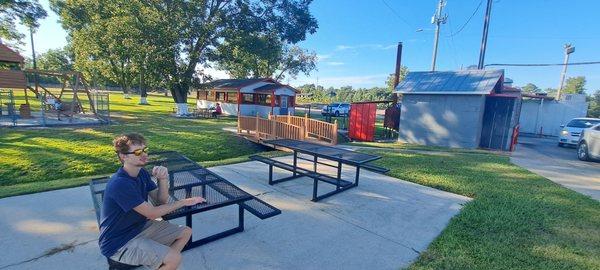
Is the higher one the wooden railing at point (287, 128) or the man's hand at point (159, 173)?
the man's hand at point (159, 173)

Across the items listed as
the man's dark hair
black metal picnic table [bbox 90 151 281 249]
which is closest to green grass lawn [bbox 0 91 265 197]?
black metal picnic table [bbox 90 151 281 249]

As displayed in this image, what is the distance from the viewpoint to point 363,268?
293 cm

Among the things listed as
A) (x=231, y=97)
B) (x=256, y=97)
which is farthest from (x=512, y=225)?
(x=231, y=97)

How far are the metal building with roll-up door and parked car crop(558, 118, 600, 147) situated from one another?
3688 millimetres

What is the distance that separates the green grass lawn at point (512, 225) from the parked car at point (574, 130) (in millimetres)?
9794

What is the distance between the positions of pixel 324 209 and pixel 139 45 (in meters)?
19.0

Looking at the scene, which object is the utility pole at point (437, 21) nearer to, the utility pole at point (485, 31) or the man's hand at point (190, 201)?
the utility pole at point (485, 31)

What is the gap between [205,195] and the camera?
352 cm

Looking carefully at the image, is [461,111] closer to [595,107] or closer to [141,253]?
[141,253]

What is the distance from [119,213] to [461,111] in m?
13.0

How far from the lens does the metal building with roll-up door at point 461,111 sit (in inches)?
462

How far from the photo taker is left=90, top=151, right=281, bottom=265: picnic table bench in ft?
9.73

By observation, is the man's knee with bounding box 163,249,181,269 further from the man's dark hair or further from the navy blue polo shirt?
the man's dark hair

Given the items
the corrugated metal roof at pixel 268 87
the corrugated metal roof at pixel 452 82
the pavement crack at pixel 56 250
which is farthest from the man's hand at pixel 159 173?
the corrugated metal roof at pixel 268 87
